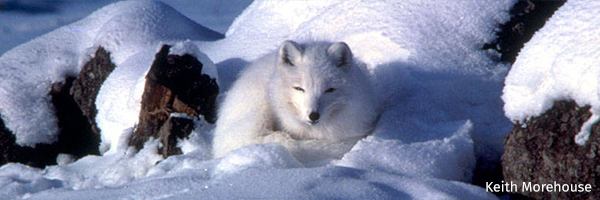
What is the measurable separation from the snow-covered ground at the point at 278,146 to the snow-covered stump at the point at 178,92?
151 mm

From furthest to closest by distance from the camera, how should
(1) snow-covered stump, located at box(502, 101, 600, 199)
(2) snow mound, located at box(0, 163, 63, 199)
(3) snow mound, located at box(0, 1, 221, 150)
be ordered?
(3) snow mound, located at box(0, 1, 221, 150)
(2) snow mound, located at box(0, 163, 63, 199)
(1) snow-covered stump, located at box(502, 101, 600, 199)

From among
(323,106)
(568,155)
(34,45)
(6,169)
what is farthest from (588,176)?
(34,45)

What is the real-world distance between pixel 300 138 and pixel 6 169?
279 cm

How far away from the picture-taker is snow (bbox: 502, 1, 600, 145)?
2.41 metres

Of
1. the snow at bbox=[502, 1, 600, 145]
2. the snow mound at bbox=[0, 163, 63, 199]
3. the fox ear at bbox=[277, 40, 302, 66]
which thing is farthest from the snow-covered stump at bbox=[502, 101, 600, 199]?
the snow mound at bbox=[0, 163, 63, 199]

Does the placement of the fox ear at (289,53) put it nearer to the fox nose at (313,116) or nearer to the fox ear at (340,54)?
the fox ear at (340,54)

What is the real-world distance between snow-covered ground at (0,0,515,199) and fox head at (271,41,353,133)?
33cm

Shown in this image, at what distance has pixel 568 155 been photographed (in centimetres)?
247

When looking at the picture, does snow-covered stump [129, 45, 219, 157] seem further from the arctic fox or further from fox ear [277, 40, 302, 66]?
fox ear [277, 40, 302, 66]

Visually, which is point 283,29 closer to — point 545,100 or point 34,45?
point 545,100

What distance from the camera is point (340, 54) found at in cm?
341

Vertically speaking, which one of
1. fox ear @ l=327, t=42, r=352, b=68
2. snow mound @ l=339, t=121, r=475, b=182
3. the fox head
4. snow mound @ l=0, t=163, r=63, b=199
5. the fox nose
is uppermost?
fox ear @ l=327, t=42, r=352, b=68

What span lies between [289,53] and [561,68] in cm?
165

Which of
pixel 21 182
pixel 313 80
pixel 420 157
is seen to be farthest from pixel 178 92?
pixel 420 157
